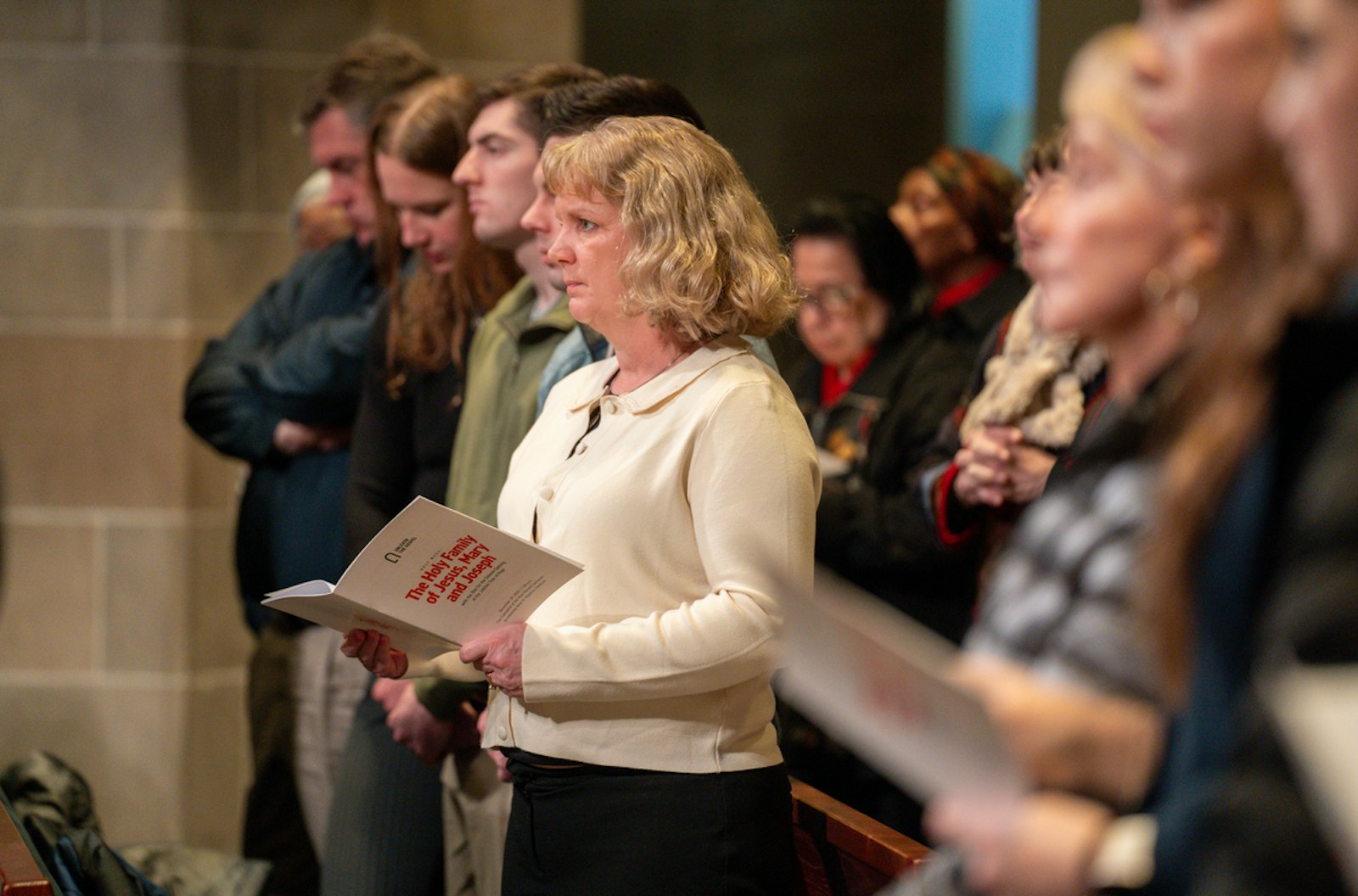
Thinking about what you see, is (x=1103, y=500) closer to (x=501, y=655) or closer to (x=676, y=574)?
(x=676, y=574)

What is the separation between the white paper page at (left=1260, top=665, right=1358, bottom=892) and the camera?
0.85 metres

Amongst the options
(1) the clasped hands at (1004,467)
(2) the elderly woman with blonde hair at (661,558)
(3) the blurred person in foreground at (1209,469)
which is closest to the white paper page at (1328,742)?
(3) the blurred person in foreground at (1209,469)

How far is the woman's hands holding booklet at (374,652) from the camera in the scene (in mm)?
2336

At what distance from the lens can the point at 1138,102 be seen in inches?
43.3

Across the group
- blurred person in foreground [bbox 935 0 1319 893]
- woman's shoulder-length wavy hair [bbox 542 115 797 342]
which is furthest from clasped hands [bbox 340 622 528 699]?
blurred person in foreground [bbox 935 0 1319 893]

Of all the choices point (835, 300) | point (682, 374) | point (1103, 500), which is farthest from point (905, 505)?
point (1103, 500)

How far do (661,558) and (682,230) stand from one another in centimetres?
45

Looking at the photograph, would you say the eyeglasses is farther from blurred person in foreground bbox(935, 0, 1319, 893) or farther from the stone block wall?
blurred person in foreground bbox(935, 0, 1319, 893)

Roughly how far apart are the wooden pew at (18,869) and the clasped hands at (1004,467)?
156 centimetres

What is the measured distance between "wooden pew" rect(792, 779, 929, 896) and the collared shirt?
17cm

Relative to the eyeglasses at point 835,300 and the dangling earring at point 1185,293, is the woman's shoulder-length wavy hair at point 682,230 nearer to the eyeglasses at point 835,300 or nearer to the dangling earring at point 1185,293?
the dangling earring at point 1185,293

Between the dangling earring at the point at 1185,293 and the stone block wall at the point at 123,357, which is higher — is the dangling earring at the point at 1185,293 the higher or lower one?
the higher one

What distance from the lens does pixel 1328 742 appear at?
864 millimetres

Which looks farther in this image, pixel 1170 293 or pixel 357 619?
pixel 357 619
